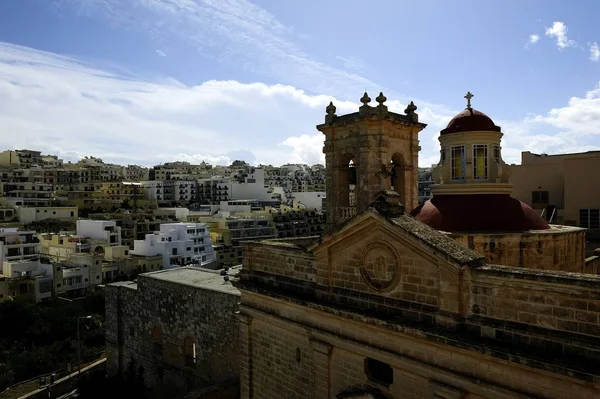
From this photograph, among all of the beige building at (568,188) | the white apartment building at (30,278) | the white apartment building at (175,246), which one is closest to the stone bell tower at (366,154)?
the beige building at (568,188)

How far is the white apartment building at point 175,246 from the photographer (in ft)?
164

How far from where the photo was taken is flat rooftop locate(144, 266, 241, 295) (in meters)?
19.9

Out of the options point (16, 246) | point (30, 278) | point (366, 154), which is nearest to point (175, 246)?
point (30, 278)

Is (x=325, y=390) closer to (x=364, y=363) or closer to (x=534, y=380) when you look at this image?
(x=364, y=363)

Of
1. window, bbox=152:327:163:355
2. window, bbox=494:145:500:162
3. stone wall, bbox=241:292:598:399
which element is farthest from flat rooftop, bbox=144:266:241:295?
window, bbox=494:145:500:162

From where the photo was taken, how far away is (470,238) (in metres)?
9.53

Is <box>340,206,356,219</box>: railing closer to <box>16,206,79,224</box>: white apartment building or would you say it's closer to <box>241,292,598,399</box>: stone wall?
→ <box>241,292,598,399</box>: stone wall

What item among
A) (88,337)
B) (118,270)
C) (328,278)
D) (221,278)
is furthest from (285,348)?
(118,270)

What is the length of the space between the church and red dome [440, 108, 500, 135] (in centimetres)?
3

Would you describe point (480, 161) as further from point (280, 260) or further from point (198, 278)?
point (198, 278)

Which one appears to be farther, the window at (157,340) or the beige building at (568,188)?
the beige building at (568,188)

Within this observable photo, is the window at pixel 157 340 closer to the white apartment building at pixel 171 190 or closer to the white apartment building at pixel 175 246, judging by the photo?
the white apartment building at pixel 175 246

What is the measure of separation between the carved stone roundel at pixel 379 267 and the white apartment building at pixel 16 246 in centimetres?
4768

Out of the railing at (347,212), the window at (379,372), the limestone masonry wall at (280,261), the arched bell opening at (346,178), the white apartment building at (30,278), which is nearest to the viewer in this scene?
the window at (379,372)
